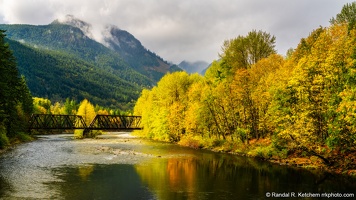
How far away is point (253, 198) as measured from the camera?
75.5 feet

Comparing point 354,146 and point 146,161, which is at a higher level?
point 354,146

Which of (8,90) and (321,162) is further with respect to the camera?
(8,90)

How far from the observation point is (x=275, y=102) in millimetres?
39219

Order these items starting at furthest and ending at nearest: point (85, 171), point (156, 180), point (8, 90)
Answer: point (8, 90) < point (85, 171) < point (156, 180)

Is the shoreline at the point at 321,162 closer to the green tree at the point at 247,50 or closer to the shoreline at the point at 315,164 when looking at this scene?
the shoreline at the point at 315,164

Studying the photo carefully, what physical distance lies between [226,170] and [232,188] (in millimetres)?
9061

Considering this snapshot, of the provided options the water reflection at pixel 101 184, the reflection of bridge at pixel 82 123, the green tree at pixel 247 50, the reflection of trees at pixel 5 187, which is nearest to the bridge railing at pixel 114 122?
the reflection of bridge at pixel 82 123

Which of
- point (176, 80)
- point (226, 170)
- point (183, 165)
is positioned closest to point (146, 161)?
point (183, 165)

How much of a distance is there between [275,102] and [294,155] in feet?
25.6

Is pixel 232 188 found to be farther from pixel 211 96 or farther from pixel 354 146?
pixel 211 96

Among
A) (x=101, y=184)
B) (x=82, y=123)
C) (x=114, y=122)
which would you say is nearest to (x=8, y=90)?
(x=101, y=184)

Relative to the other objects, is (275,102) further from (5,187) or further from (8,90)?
(8,90)

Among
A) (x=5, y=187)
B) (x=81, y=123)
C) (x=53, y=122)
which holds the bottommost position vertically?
(x=5, y=187)

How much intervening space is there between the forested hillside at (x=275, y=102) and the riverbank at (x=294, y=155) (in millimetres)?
115
